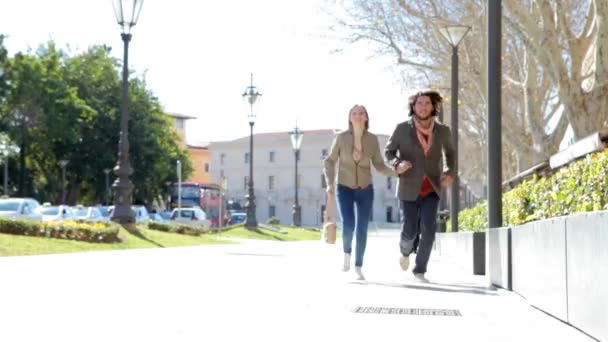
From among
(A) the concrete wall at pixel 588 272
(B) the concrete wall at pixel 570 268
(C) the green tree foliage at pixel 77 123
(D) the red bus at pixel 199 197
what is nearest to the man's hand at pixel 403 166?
(B) the concrete wall at pixel 570 268

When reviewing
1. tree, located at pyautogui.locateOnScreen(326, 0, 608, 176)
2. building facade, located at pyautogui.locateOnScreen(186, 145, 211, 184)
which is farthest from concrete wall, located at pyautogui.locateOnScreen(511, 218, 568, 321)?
building facade, located at pyautogui.locateOnScreen(186, 145, 211, 184)

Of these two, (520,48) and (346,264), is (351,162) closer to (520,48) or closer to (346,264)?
(346,264)

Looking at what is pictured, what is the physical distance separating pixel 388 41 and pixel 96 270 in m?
16.4

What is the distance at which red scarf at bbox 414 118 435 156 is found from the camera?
32.3 ft

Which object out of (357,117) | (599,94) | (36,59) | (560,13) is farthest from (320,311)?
(36,59)

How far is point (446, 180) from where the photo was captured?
9.72 meters

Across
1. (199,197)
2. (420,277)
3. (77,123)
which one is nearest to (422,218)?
(420,277)

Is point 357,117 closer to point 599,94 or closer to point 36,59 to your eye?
point 599,94

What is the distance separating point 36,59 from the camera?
6119 centimetres

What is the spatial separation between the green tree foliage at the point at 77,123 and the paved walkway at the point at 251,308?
50509 millimetres

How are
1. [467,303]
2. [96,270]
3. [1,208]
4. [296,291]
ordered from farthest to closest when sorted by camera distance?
[1,208], [96,270], [296,291], [467,303]

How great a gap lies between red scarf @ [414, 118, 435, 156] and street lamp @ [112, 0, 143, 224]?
1321cm

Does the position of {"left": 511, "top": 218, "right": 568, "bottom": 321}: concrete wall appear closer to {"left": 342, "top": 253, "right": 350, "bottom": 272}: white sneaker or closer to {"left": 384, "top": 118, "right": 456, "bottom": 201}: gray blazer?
{"left": 384, "top": 118, "right": 456, "bottom": 201}: gray blazer

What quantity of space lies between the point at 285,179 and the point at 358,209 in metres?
107
